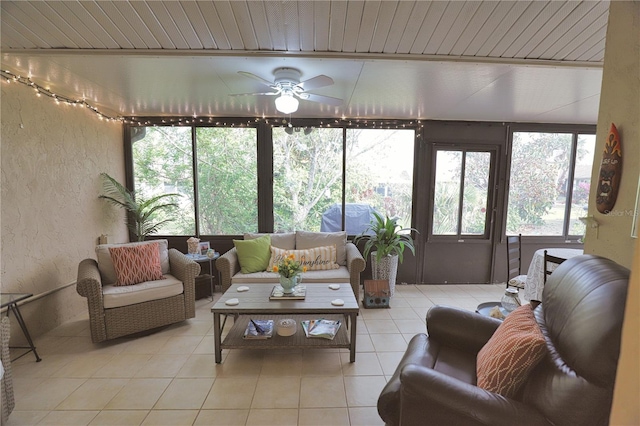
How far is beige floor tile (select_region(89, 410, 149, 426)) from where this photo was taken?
1.67 m

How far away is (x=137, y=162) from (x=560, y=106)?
5351 mm

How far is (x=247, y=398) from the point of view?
1.87 meters

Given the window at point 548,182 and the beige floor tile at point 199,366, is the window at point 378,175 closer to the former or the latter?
the window at point 548,182

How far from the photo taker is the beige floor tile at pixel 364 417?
1.67 m

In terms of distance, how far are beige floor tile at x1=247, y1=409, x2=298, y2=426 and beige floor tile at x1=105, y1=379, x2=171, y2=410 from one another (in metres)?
0.69

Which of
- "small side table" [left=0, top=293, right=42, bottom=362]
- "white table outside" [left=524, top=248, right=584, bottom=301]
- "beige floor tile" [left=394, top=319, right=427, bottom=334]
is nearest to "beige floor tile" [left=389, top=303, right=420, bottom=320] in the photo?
"beige floor tile" [left=394, top=319, right=427, bottom=334]

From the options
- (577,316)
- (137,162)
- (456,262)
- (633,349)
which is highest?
(137,162)

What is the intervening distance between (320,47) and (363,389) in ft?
7.70

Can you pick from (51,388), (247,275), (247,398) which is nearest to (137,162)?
(247,275)

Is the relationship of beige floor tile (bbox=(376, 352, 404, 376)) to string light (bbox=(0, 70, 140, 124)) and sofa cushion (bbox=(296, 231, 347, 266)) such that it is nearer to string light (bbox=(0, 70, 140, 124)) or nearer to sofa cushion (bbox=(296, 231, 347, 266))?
sofa cushion (bbox=(296, 231, 347, 266))

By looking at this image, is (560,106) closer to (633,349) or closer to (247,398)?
(633,349)

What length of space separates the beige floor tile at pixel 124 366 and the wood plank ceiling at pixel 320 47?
7.62 ft

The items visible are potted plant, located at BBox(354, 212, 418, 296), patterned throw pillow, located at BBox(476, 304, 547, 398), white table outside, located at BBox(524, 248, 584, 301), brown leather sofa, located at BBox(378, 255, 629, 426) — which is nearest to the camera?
brown leather sofa, located at BBox(378, 255, 629, 426)

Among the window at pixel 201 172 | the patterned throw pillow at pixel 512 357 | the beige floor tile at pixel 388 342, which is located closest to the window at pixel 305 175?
the window at pixel 201 172
